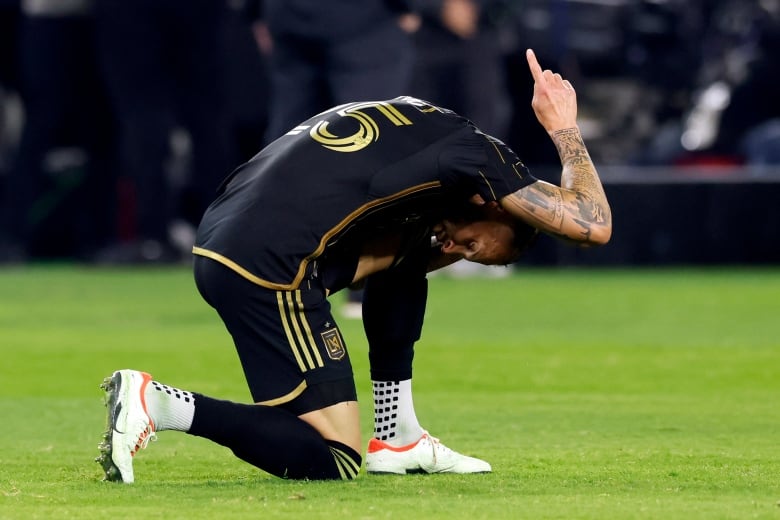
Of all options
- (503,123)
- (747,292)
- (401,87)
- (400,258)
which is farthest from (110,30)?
(400,258)

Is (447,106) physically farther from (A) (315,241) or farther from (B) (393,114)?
(A) (315,241)

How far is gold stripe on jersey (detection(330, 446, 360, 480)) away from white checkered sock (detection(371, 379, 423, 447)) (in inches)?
10.1

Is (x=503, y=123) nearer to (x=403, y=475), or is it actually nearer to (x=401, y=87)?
(x=401, y=87)

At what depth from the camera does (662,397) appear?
7402 millimetres

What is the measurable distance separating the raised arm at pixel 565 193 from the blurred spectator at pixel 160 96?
915 cm

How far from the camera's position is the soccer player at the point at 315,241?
16.9ft

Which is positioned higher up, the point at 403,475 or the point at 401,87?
the point at 401,87

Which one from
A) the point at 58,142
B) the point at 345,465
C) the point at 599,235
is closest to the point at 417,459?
the point at 345,465

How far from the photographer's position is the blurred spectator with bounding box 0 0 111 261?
49.6ft

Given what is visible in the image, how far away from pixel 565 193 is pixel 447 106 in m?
9.08

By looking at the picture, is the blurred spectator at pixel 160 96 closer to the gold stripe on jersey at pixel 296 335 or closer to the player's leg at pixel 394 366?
the player's leg at pixel 394 366

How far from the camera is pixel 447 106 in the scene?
14.3 m

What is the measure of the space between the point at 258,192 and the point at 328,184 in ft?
0.68

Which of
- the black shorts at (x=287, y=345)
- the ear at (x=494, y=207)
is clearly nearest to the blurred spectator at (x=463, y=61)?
the ear at (x=494, y=207)
